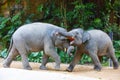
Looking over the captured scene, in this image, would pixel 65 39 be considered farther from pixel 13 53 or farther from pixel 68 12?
pixel 68 12

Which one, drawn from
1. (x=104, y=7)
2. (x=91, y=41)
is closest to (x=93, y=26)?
(x=104, y=7)

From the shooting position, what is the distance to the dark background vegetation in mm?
11094

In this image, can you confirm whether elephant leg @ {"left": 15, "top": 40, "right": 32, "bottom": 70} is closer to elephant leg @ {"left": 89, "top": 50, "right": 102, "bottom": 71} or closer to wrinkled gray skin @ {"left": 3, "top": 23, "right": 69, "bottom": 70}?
wrinkled gray skin @ {"left": 3, "top": 23, "right": 69, "bottom": 70}

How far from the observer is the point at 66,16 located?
11.4 m

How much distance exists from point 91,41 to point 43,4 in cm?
458

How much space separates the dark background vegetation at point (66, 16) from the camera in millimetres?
11094

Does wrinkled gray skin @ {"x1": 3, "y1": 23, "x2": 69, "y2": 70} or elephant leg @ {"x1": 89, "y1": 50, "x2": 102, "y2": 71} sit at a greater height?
wrinkled gray skin @ {"x1": 3, "y1": 23, "x2": 69, "y2": 70}

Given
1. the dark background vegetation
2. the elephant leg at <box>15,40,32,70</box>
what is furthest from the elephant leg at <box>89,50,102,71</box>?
the dark background vegetation

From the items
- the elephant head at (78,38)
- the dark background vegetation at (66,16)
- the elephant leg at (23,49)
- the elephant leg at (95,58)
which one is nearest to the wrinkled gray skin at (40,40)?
the elephant leg at (23,49)

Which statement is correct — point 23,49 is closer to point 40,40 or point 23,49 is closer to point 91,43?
point 40,40

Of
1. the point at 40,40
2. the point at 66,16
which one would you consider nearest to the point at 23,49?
the point at 40,40

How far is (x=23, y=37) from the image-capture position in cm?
777

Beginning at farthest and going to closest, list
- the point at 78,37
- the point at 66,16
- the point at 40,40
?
the point at 66,16 → the point at 40,40 → the point at 78,37

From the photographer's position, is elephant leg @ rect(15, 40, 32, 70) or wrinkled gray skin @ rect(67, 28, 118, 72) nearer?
wrinkled gray skin @ rect(67, 28, 118, 72)
